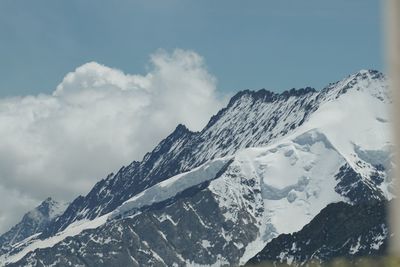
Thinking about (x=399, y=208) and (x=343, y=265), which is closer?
(x=399, y=208)

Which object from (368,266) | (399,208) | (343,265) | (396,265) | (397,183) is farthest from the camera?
(343,265)

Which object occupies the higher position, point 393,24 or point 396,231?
point 393,24

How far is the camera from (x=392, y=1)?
12.6 meters

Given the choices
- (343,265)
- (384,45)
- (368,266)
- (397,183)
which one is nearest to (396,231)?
(397,183)

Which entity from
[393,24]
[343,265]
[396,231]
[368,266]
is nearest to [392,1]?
[393,24]

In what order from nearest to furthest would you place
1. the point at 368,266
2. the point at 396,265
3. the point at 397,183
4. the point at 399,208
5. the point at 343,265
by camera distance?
the point at 397,183 → the point at 399,208 → the point at 396,265 → the point at 368,266 → the point at 343,265

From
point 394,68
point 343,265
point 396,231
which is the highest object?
point 343,265

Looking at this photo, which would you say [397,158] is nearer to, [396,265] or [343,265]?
[396,265]

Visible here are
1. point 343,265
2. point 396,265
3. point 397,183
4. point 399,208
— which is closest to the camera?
point 397,183

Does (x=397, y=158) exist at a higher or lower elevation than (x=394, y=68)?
lower

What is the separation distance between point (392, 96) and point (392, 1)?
1.26 meters

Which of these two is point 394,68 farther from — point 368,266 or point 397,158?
point 368,266

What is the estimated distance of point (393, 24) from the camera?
1268cm

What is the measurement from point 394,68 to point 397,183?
1.61 metres
